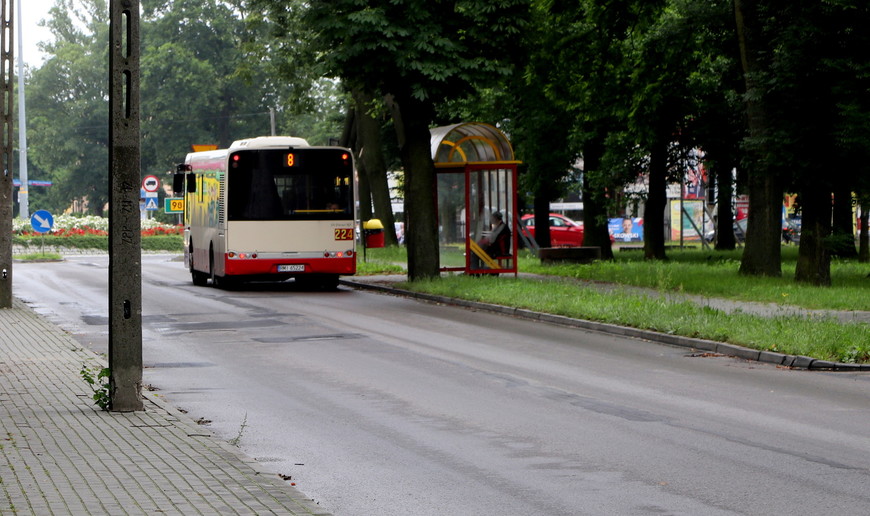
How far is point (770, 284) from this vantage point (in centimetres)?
2523

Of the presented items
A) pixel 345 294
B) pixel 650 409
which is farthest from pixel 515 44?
pixel 650 409

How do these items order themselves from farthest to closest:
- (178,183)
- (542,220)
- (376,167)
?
(376,167)
(542,220)
(178,183)

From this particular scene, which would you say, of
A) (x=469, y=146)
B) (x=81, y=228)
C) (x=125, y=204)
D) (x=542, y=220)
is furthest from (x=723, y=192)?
(x=125, y=204)

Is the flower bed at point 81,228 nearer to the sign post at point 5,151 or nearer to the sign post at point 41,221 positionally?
the sign post at point 41,221

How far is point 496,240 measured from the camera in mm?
29328

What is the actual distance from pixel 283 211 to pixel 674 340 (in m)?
13.4

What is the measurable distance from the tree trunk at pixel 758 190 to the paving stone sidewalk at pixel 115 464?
57.2 feet

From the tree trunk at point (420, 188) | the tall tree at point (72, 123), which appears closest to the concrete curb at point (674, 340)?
the tree trunk at point (420, 188)

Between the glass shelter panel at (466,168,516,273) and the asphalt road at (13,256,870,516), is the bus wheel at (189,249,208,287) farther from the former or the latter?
the asphalt road at (13,256,870,516)

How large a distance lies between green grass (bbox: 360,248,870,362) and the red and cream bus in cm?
208

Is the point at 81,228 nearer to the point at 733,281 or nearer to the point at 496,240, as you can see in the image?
the point at 496,240

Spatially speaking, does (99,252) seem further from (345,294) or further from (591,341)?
(591,341)

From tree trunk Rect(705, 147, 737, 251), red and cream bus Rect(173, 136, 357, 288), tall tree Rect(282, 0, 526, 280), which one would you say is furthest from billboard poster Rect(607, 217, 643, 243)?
tall tree Rect(282, 0, 526, 280)

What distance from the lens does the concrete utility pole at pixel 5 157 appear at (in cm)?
2228
